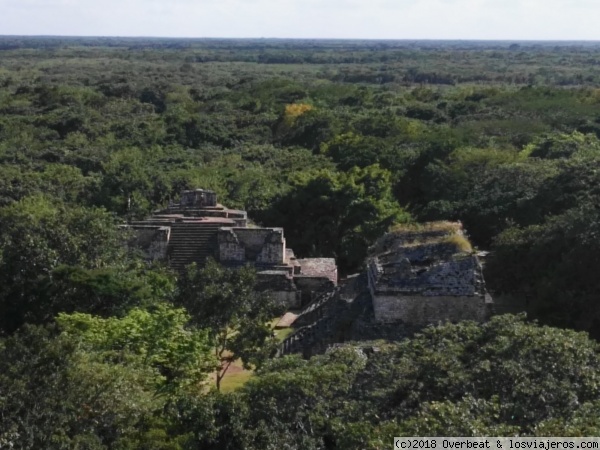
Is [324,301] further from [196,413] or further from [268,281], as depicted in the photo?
[196,413]

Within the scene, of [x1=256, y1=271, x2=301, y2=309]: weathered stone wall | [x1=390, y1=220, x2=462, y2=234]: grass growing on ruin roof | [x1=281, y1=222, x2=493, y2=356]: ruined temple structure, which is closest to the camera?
[x1=281, y1=222, x2=493, y2=356]: ruined temple structure

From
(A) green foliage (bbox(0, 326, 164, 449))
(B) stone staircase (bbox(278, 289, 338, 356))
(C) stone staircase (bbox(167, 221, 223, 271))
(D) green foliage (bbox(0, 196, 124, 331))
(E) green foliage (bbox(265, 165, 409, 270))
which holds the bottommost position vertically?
(E) green foliage (bbox(265, 165, 409, 270))

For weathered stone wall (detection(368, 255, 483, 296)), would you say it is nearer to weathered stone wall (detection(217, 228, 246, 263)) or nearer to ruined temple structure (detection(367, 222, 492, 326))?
ruined temple structure (detection(367, 222, 492, 326))

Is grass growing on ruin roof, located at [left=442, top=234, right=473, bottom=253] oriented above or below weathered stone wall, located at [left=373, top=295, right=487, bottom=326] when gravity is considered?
above

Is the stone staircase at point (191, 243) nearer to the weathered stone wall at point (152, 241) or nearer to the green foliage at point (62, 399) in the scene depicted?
the weathered stone wall at point (152, 241)

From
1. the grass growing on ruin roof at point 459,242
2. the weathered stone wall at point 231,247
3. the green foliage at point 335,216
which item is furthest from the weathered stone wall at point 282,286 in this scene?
the grass growing on ruin roof at point 459,242

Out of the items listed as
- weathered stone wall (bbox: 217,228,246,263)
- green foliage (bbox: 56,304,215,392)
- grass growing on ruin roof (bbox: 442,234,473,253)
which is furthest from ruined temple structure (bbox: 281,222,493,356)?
weathered stone wall (bbox: 217,228,246,263)

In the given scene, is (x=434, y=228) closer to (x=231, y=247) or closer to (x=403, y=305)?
(x=403, y=305)

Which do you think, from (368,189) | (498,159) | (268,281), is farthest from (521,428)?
(498,159)
